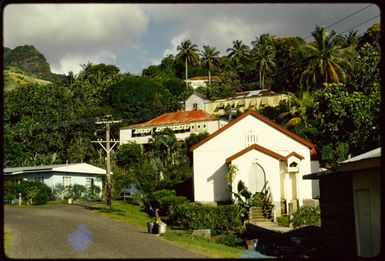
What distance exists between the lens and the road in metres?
15.3

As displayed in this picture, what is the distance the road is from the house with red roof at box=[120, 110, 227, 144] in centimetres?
3531

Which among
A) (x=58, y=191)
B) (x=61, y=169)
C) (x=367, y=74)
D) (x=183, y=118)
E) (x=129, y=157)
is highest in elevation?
(x=183, y=118)

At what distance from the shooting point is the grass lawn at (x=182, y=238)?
16650 millimetres

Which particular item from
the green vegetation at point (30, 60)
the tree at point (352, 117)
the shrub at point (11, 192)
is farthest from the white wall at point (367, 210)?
the green vegetation at point (30, 60)

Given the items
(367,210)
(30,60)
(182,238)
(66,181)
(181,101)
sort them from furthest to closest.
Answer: (30,60), (181,101), (66,181), (182,238), (367,210)

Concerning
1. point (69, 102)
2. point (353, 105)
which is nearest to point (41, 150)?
point (69, 102)

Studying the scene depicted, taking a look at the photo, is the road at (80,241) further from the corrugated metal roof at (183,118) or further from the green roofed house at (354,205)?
the corrugated metal roof at (183,118)

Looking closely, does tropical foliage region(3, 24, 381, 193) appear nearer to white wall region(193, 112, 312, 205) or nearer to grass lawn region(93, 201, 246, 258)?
white wall region(193, 112, 312, 205)

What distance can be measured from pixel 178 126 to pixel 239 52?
39202mm

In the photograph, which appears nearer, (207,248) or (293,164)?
(207,248)

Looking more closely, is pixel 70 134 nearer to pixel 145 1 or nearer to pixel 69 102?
pixel 69 102

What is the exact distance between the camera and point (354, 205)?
47.0 feet

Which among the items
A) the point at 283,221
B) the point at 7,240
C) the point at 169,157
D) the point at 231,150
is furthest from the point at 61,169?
the point at 7,240

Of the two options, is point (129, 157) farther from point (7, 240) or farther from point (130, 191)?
point (7, 240)
